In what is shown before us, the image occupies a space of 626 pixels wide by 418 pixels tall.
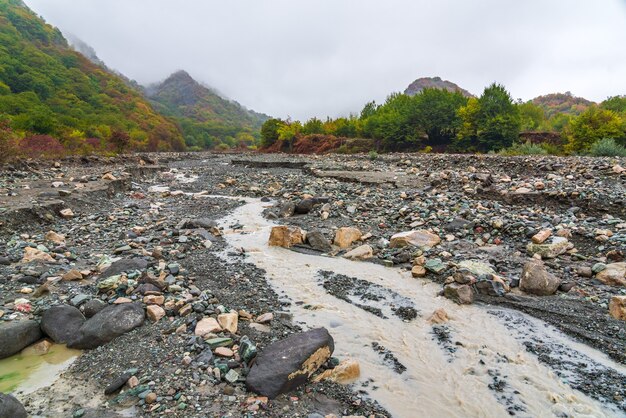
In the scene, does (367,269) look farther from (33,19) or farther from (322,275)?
(33,19)

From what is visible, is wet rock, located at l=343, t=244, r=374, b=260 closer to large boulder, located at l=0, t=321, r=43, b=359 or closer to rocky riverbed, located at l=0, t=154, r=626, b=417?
rocky riverbed, located at l=0, t=154, r=626, b=417

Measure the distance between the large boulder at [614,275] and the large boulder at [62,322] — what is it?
762cm

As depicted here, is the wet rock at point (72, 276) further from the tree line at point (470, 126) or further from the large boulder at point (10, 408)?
the tree line at point (470, 126)

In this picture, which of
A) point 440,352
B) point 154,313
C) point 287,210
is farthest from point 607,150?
point 154,313

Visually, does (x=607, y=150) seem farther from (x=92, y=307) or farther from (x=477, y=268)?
(x=92, y=307)

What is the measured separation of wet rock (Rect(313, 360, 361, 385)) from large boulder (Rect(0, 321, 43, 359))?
3.39 metres

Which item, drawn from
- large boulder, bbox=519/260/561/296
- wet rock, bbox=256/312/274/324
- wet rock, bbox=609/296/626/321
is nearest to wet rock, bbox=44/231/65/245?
wet rock, bbox=256/312/274/324

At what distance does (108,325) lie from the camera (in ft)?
13.5

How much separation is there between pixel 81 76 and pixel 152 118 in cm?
1533

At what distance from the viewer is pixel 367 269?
6871 millimetres

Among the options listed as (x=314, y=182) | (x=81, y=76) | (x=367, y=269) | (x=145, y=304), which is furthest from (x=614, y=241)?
(x=81, y=76)

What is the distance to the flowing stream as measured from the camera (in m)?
3.38

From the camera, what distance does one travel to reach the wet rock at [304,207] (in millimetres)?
11008

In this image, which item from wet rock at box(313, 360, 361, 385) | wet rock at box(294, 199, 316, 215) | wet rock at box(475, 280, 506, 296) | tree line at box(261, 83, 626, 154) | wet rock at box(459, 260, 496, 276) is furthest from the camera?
tree line at box(261, 83, 626, 154)
